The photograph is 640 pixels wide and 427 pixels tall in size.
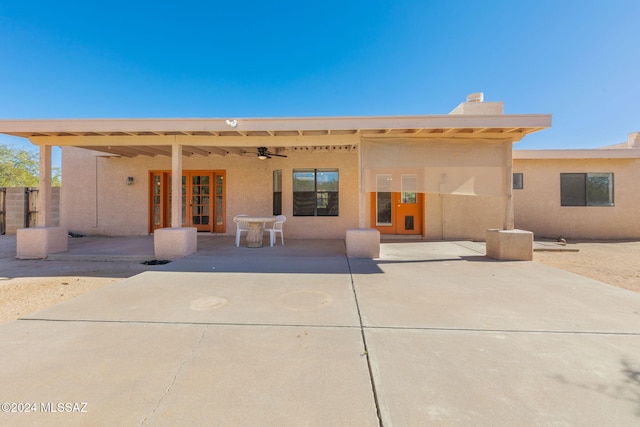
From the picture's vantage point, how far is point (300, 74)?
13.9 m

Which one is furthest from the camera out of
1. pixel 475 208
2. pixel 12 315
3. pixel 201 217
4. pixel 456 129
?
pixel 201 217

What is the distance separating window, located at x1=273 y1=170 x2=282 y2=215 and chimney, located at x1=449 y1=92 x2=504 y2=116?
6.63m

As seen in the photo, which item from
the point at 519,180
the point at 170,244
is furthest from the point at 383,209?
the point at 170,244

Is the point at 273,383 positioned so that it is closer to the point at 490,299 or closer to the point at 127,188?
the point at 490,299

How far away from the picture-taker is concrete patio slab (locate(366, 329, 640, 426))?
1.58 meters

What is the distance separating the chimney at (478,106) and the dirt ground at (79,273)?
5.00m

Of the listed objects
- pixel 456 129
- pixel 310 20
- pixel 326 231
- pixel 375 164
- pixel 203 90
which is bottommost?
pixel 326 231

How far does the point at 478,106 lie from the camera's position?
360 inches

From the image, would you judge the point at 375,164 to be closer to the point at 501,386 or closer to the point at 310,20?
the point at 501,386

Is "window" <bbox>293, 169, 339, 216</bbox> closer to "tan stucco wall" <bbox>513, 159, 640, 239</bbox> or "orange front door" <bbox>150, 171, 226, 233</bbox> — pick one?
"orange front door" <bbox>150, 171, 226, 233</bbox>

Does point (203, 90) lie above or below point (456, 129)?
above

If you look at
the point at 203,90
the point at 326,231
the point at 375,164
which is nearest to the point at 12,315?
the point at 375,164

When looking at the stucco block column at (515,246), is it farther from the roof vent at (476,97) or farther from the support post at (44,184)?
the support post at (44,184)

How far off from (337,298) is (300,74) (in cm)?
1332
